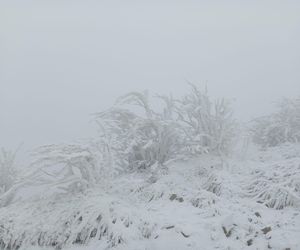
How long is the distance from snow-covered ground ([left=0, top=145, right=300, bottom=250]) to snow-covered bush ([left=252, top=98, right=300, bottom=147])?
12.2ft

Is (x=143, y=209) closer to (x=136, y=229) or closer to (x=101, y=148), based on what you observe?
(x=136, y=229)

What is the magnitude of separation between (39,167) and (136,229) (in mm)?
1658

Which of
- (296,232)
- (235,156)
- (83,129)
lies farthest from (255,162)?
(83,129)

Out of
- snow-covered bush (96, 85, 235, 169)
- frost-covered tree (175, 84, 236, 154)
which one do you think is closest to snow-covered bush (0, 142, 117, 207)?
snow-covered bush (96, 85, 235, 169)

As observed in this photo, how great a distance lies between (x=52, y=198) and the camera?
552cm

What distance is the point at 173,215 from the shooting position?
5.09 metres

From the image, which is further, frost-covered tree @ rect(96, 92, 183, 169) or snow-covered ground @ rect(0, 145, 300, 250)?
frost-covered tree @ rect(96, 92, 183, 169)

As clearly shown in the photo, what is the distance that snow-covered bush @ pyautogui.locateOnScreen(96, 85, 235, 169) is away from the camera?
7.33m

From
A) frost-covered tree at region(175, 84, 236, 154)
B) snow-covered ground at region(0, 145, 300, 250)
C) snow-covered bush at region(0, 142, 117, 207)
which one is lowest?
snow-covered ground at region(0, 145, 300, 250)

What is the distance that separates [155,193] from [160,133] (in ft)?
5.30

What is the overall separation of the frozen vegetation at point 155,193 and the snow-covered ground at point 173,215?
0.01 m

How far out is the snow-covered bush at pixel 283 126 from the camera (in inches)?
381

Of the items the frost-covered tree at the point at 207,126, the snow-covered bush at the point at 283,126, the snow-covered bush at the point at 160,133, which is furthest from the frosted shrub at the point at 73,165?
the snow-covered bush at the point at 283,126

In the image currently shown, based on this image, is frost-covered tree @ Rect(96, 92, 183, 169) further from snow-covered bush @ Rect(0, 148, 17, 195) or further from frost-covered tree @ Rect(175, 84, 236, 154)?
snow-covered bush @ Rect(0, 148, 17, 195)
